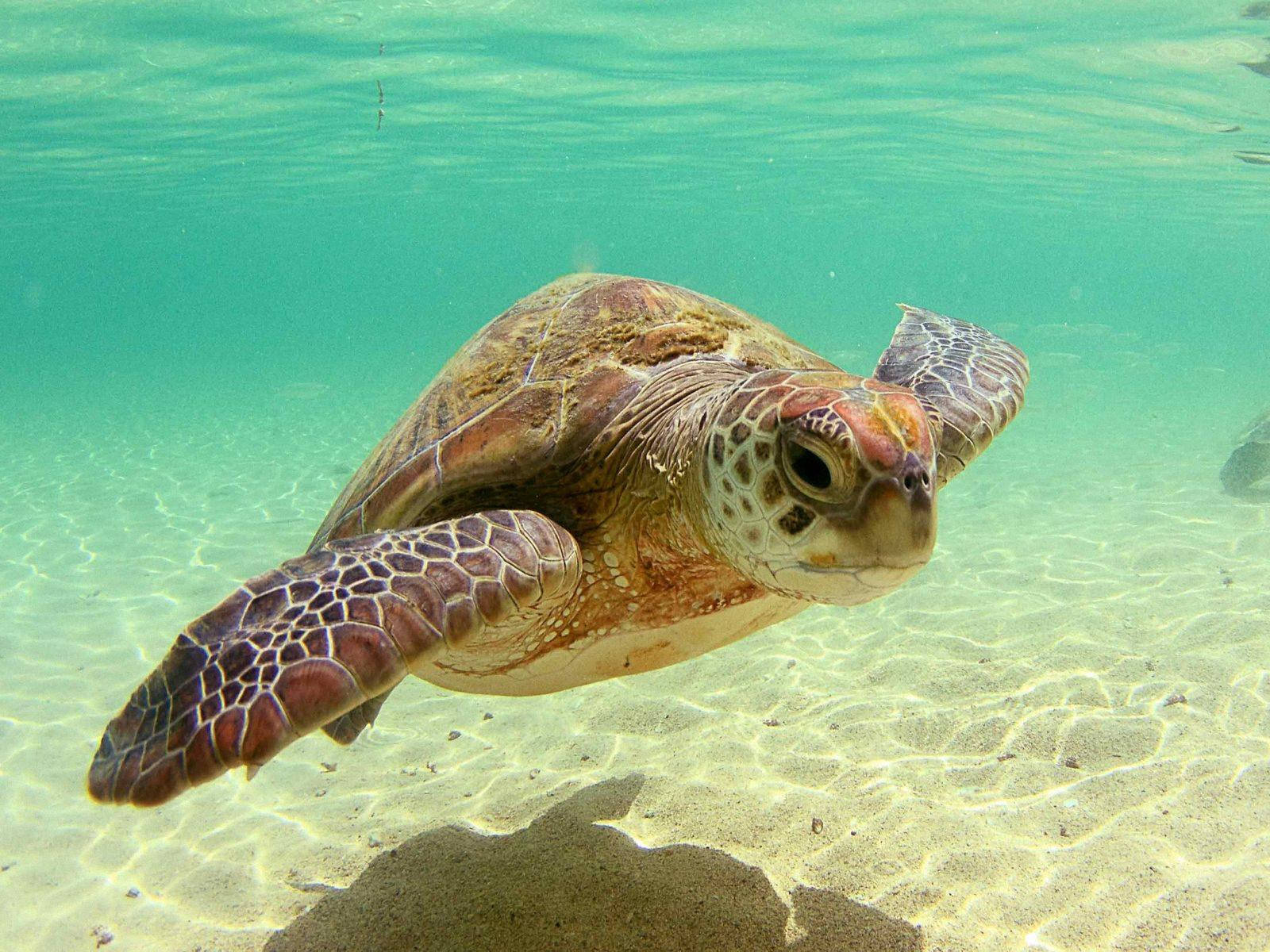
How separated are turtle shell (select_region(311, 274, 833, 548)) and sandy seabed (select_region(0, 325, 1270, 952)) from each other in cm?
157

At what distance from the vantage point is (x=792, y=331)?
53.9 meters

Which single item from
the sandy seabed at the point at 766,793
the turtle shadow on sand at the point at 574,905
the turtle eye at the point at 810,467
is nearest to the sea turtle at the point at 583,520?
the turtle eye at the point at 810,467

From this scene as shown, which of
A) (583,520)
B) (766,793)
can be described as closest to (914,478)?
(583,520)

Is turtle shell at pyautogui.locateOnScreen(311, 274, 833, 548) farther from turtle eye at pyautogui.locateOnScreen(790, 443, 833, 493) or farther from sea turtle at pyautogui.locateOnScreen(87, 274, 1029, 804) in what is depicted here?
turtle eye at pyautogui.locateOnScreen(790, 443, 833, 493)

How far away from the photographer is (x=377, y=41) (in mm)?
18234

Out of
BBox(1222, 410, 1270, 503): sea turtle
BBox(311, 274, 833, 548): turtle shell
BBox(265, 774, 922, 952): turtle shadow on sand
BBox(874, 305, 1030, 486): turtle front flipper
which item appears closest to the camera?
BBox(265, 774, 922, 952): turtle shadow on sand

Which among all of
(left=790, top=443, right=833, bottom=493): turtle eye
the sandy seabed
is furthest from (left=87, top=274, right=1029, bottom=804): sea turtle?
the sandy seabed

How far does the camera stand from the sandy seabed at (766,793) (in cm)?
283

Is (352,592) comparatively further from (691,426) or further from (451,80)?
(451,80)

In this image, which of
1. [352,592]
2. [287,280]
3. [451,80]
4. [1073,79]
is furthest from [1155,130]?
[287,280]

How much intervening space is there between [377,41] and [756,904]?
20580 millimetres

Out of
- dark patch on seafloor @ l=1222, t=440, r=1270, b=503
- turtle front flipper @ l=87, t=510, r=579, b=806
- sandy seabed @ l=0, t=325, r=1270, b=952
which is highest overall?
turtle front flipper @ l=87, t=510, r=579, b=806

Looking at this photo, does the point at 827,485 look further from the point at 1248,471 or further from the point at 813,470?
the point at 1248,471

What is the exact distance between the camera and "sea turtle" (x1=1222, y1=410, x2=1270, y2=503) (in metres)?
10.7
